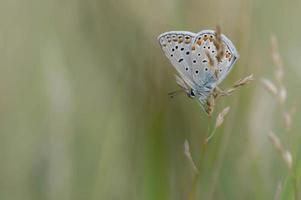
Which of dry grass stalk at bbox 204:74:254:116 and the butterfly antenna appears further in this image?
the butterfly antenna

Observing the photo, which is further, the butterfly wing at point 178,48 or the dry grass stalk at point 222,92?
the butterfly wing at point 178,48

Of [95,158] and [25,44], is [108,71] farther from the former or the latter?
[25,44]

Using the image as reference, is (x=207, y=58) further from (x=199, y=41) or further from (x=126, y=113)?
(x=126, y=113)

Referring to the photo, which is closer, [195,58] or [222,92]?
[222,92]

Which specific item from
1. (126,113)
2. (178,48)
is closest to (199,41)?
(178,48)

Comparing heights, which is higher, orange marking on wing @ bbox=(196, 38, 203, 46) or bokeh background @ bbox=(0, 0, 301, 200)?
orange marking on wing @ bbox=(196, 38, 203, 46)
